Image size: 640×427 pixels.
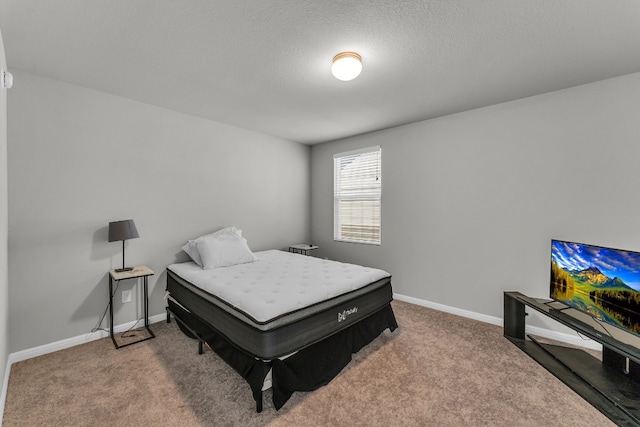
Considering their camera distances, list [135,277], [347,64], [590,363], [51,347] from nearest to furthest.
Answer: [347,64] → [590,363] → [51,347] → [135,277]

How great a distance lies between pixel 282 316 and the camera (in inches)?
72.4

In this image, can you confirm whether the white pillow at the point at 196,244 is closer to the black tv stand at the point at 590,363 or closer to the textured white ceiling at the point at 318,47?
the textured white ceiling at the point at 318,47

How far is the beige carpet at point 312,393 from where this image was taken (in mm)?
1654

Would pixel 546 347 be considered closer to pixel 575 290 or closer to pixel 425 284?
pixel 575 290

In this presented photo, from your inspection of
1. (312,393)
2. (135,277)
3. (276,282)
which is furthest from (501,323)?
(135,277)

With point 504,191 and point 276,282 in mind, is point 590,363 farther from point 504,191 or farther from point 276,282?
point 276,282

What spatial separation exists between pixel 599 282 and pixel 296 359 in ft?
7.42

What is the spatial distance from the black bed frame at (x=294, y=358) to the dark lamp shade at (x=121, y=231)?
2.95 feet

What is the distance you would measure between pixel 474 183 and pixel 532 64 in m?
1.32

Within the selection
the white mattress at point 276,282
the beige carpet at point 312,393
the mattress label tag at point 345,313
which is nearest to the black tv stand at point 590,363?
the beige carpet at point 312,393

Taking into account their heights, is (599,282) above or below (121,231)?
below

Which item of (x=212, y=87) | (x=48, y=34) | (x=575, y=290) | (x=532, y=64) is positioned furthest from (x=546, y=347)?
(x=48, y=34)

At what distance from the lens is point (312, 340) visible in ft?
6.46

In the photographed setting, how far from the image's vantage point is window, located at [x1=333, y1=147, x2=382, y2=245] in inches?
163
